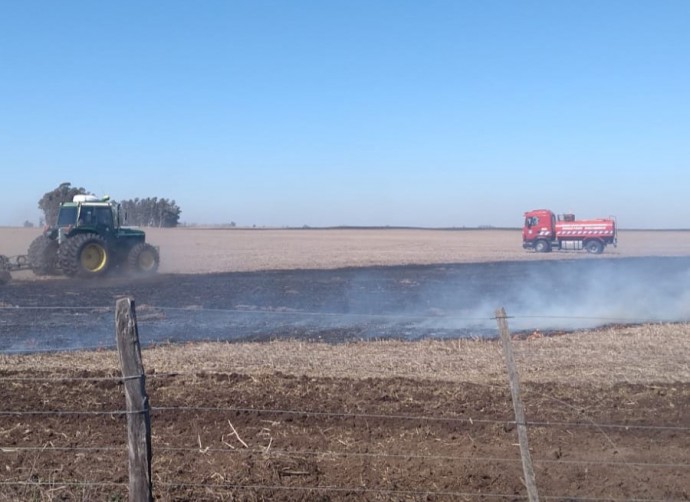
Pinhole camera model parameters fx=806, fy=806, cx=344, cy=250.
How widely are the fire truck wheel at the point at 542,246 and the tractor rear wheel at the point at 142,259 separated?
29.2 m

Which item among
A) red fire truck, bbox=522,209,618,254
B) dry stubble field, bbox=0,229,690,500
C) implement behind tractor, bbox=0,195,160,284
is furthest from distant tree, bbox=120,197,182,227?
dry stubble field, bbox=0,229,690,500

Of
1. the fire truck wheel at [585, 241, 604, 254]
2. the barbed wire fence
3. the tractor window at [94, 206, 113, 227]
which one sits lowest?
the barbed wire fence

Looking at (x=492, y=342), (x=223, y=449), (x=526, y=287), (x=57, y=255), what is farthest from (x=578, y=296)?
(x=223, y=449)

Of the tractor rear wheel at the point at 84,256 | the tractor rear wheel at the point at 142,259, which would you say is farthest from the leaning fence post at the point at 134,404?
the tractor rear wheel at the point at 142,259

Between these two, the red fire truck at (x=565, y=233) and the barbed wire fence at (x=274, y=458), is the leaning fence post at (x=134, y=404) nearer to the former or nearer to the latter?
the barbed wire fence at (x=274, y=458)

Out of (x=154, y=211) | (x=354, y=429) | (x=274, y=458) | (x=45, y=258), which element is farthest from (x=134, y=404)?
(x=154, y=211)

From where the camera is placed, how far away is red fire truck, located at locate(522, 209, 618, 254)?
1887 inches

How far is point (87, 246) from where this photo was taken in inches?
956

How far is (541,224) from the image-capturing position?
49.1 meters

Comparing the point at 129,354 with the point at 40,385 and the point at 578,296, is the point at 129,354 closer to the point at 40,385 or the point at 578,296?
the point at 40,385

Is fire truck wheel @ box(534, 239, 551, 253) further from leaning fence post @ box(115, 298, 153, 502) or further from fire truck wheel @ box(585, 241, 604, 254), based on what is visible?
leaning fence post @ box(115, 298, 153, 502)

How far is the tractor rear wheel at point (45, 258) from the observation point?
81.0 feet

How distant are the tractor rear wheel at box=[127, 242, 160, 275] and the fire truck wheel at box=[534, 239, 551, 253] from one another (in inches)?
1150

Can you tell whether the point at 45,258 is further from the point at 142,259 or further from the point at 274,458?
the point at 274,458
